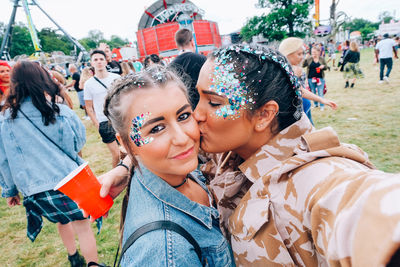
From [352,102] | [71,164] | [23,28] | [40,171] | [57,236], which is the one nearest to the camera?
[40,171]

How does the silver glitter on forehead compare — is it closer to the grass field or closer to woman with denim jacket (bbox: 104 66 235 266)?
woman with denim jacket (bbox: 104 66 235 266)

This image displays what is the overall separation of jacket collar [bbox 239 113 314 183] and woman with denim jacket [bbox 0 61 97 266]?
2.14m

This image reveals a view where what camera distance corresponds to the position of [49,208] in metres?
2.47

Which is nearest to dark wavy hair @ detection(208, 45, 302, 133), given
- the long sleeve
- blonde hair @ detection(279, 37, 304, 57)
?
the long sleeve

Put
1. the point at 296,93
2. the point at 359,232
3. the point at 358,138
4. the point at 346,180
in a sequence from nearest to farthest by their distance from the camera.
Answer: the point at 359,232, the point at 346,180, the point at 296,93, the point at 358,138

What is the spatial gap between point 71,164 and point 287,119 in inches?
95.3

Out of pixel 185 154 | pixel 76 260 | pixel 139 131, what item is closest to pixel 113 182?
pixel 139 131

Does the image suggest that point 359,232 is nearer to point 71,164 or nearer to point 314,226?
point 314,226

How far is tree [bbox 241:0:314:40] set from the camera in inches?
1742

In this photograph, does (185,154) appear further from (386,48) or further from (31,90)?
(386,48)

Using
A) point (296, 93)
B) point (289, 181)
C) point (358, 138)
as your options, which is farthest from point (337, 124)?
point (289, 181)

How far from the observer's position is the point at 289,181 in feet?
3.25

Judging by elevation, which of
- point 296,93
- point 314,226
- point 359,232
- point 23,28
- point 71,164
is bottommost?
point 71,164

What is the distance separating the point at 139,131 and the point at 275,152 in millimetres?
769
